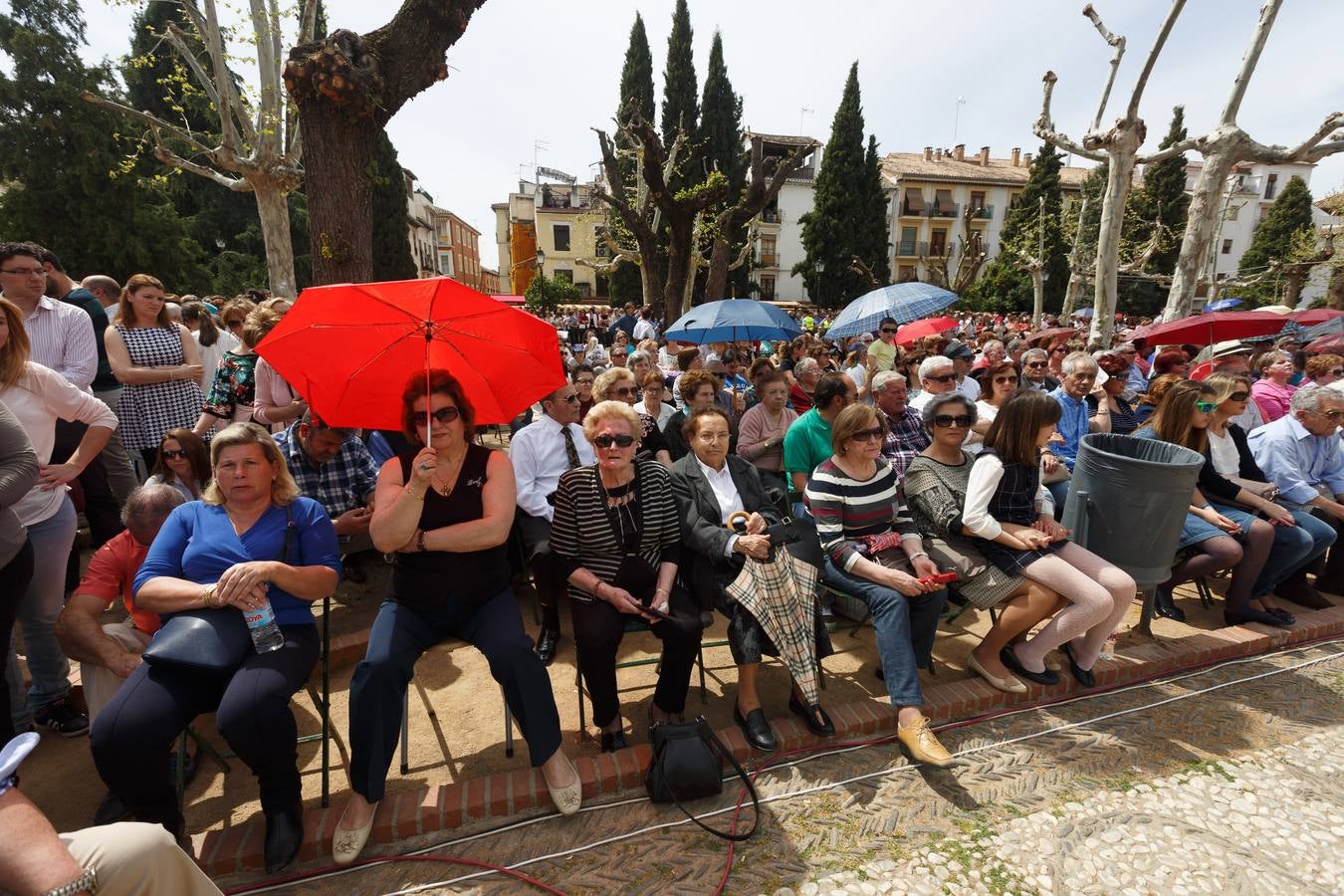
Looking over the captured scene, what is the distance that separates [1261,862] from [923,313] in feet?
19.9

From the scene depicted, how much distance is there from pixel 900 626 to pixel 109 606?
3.58 metres

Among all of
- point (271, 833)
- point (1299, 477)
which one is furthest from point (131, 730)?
point (1299, 477)

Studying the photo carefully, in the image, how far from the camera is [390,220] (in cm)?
2881

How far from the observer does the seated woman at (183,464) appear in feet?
9.71

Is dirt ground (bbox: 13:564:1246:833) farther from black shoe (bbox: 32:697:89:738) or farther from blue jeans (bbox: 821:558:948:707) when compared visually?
blue jeans (bbox: 821:558:948:707)

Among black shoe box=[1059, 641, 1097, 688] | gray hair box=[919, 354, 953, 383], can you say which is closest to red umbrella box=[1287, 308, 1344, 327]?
gray hair box=[919, 354, 953, 383]

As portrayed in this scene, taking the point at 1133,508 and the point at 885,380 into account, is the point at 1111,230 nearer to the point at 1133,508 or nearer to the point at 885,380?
the point at 885,380

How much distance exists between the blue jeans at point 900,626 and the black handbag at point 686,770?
893mm

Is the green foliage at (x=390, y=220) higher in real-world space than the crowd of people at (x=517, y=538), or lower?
higher

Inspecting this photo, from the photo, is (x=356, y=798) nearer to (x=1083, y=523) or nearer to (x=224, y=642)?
(x=224, y=642)

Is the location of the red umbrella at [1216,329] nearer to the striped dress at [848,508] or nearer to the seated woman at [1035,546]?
the seated woman at [1035,546]

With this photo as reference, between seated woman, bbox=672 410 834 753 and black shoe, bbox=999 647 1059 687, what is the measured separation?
1.19 m

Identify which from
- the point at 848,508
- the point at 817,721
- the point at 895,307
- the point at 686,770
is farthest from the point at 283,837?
the point at 895,307

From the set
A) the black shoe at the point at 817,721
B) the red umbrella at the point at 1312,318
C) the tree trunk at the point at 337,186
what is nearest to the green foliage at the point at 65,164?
the tree trunk at the point at 337,186
